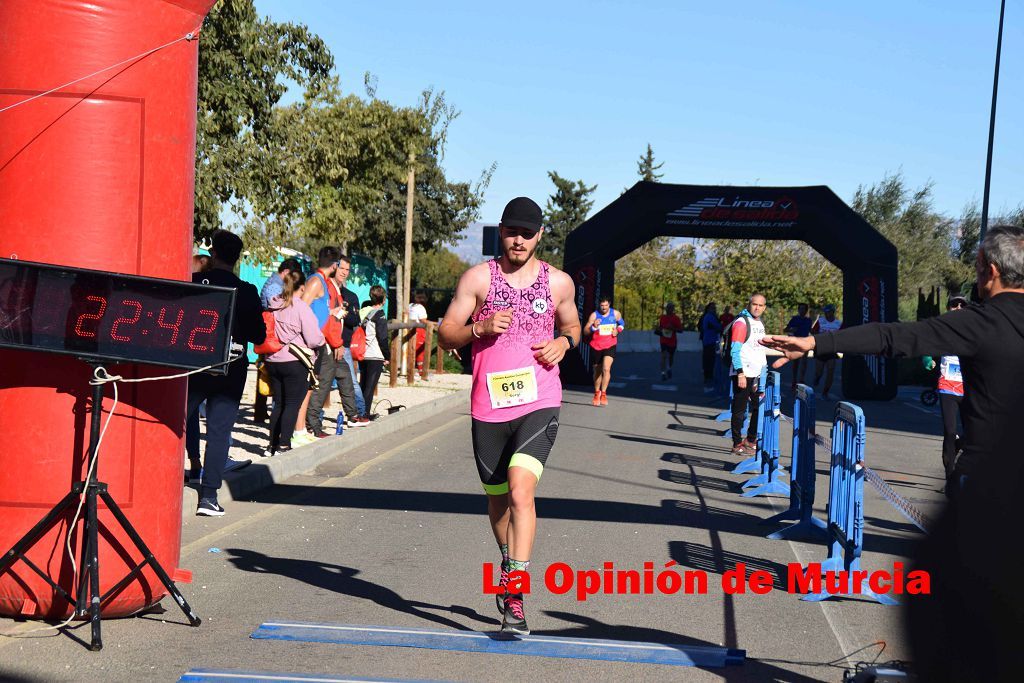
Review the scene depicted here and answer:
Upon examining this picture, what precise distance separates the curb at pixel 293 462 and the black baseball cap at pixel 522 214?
2650 millimetres

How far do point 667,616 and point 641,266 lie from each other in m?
67.5

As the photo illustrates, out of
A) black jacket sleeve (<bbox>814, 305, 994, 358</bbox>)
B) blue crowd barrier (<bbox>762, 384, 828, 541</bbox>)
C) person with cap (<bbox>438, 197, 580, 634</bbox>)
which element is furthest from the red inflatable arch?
blue crowd barrier (<bbox>762, 384, 828, 541</bbox>)

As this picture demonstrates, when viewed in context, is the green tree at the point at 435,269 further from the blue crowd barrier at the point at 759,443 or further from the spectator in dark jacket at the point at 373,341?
the blue crowd barrier at the point at 759,443

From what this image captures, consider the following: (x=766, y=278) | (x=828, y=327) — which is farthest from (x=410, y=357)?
(x=766, y=278)

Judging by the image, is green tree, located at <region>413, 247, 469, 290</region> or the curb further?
green tree, located at <region>413, 247, 469, 290</region>

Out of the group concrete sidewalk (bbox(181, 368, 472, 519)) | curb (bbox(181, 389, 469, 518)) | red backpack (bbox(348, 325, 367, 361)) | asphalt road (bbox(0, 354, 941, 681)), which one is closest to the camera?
asphalt road (bbox(0, 354, 941, 681))

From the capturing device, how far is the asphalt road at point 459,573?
518 centimetres

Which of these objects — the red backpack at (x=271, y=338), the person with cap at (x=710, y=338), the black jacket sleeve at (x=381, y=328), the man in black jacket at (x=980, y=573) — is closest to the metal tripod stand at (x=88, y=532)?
the man in black jacket at (x=980, y=573)

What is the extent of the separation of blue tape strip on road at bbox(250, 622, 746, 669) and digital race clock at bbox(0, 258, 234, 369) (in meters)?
1.36

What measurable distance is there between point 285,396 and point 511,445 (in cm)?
607

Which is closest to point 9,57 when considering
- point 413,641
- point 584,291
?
point 413,641

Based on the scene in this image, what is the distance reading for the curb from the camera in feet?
31.8

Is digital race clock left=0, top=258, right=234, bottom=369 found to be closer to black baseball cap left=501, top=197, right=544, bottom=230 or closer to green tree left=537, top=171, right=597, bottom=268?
black baseball cap left=501, top=197, right=544, bottom=230

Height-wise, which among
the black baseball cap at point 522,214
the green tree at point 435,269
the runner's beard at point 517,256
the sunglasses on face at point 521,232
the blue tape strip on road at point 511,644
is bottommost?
the blue tape strip on road at point 511,644
